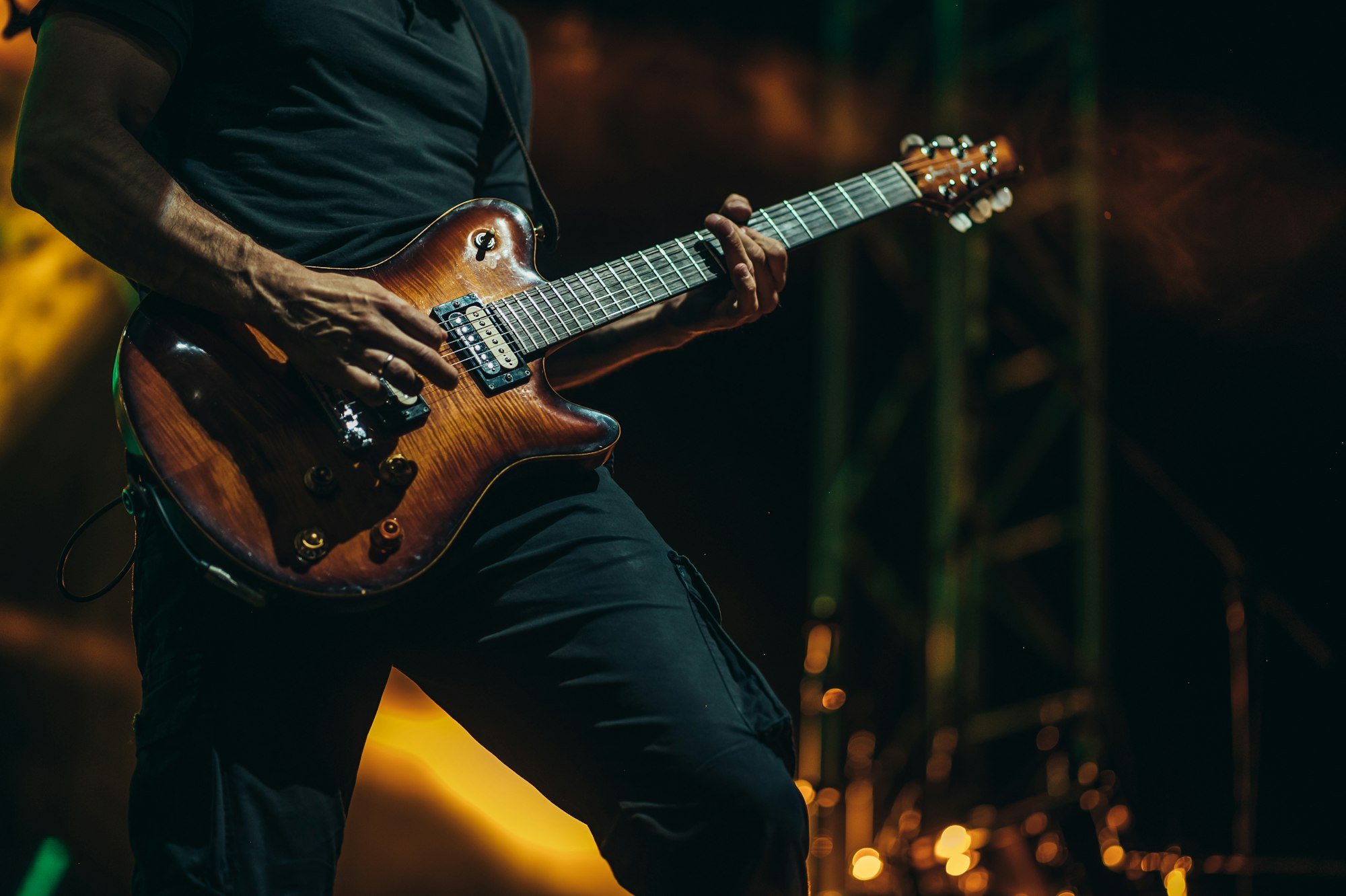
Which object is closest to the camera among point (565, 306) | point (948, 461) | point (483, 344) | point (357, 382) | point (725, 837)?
point (725, 837)

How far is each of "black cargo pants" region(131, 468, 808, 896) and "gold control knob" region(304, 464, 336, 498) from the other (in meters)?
0.16

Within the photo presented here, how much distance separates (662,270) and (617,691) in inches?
31.6

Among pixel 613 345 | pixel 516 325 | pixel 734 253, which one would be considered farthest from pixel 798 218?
pixel 516 325

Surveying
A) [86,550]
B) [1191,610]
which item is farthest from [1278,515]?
[86,550]

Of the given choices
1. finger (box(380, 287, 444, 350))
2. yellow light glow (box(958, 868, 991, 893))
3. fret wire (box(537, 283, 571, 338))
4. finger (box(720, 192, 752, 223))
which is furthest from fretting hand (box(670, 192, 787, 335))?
yellow light glow (box(958, 868, 991, 893))

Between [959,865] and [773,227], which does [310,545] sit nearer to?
[773,227]

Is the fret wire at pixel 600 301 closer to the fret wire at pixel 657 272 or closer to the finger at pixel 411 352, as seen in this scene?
the fret wire at pixel 657 272

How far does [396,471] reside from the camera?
4.25 feet

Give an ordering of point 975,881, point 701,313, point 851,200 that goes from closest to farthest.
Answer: point 701,313
point 851,200
point 975,881

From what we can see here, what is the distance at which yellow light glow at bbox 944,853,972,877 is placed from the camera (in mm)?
2953

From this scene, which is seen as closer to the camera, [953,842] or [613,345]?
[613,345]

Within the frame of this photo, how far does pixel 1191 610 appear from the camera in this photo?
3.14 metres

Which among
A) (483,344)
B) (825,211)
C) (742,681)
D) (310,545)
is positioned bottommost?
(742,681)

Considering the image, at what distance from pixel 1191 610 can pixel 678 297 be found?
7.57ft
